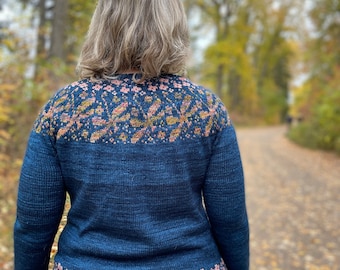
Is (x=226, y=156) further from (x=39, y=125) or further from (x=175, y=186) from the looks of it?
(x=39, y=125)

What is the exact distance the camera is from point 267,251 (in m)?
5.04

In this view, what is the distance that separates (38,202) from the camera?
1.39m

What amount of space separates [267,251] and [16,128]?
4.32 m

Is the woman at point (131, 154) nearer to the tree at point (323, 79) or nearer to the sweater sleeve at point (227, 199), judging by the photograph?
the sweater sleeve at point (227, 199)

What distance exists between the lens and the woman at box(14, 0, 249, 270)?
1321 millimetres

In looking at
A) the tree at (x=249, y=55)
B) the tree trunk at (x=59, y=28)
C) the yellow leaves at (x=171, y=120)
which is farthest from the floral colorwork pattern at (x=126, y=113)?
the tree at (x=249, y=55)

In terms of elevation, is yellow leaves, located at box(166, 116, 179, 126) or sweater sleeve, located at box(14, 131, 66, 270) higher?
yellow leaves, located at box(166, 116, 179, 126)

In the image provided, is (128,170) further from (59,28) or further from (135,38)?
(59,28)

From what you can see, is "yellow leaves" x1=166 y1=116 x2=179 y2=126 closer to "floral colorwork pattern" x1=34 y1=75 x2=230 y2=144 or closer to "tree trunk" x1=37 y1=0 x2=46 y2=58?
"floral colorwork pattern" x1=34 y1=75 x2=230 y2=144

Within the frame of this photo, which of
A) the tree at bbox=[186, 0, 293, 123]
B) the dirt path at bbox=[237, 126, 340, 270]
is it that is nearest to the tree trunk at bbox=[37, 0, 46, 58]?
the dirt path at bbox=[237, 126, 340, 270]

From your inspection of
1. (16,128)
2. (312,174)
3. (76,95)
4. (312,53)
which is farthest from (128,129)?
(312,53)

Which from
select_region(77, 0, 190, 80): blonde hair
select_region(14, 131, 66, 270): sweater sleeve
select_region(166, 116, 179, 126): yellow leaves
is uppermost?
select_region(77, 0, 190, 80): blonde hair

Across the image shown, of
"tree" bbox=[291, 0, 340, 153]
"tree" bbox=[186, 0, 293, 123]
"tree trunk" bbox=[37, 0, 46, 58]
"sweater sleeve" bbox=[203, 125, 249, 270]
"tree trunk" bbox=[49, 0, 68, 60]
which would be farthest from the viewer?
"tree" bbox=[186, 0, 293, 123]

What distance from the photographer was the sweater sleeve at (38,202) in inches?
53.5
